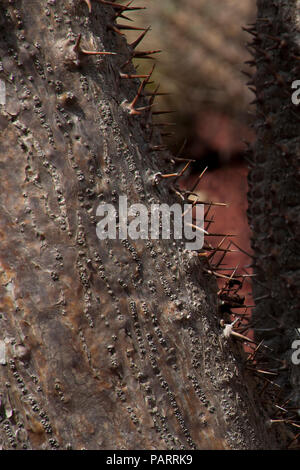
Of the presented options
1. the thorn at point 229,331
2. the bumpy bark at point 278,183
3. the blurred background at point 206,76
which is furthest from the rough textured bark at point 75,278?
the blurred background at point 206,76

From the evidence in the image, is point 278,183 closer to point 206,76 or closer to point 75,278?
point 75,278

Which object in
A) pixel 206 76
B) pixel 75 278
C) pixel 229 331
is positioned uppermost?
pixel 75 278

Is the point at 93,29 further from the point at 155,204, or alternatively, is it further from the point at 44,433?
the point at 44,433

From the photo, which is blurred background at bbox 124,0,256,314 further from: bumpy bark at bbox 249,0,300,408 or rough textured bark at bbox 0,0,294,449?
rough textured bark at bbox 0,0,294,449

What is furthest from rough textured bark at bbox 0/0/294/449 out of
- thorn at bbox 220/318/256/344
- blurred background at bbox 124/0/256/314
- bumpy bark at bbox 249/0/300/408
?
blurred background at bbox 124/0/256/314

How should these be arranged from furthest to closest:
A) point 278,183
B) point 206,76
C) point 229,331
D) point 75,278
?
point 206,76 → point 278,183 → point 229,331 → point 75,278

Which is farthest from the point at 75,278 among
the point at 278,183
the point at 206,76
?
the point at 206,76
